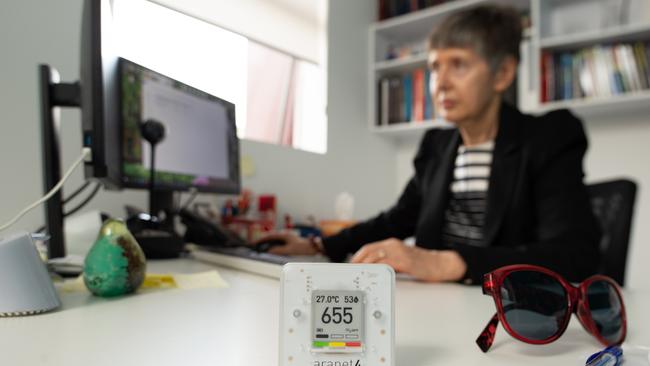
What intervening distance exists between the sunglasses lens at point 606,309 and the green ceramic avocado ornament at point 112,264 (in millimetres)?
546

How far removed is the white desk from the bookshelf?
1.49 meters

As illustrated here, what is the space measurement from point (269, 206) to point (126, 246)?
102 cm

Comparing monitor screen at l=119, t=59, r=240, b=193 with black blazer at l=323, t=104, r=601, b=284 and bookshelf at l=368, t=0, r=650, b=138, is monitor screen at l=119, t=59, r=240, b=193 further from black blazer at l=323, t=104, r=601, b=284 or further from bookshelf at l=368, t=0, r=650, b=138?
bookshelf at l=368, t=0, r=650, b=138

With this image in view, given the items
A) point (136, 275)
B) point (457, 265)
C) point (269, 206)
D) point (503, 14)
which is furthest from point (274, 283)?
point (503, 14)

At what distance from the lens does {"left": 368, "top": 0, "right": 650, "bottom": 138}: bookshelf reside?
1.79m

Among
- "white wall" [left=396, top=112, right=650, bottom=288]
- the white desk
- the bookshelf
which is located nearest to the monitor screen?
the white desk

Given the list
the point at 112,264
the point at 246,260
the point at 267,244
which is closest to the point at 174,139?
the point at 267,244

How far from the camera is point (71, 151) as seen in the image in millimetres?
1120

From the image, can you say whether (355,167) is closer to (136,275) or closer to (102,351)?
(136,275)

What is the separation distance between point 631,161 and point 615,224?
94 centimetres

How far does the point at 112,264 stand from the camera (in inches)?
22.4

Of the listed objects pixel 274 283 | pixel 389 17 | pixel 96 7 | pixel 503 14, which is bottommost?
pixel 274 283

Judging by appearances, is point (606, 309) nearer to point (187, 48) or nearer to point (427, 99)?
point (187, 48)

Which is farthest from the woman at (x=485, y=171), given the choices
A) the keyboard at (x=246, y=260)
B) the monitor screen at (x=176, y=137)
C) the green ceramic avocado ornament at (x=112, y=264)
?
the green ceramic avocado ornament at (x=112, y=264)
